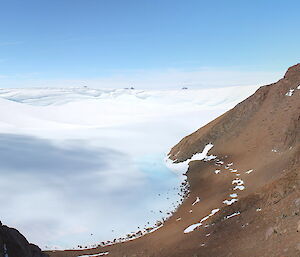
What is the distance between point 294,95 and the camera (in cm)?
4141

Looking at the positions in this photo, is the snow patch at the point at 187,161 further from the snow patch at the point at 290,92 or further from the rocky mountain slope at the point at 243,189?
the snow patch at the point at 290,92

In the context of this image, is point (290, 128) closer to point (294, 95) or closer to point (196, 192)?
point (294, 95)

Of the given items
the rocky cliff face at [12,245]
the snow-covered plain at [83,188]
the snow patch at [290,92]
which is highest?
the snow patch at [290,92]

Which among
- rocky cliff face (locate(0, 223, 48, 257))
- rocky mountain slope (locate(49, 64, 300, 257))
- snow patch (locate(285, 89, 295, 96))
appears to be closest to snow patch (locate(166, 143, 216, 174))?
rocky mountain slope (locate(49, 64, 300, 257))

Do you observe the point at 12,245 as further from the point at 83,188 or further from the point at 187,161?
the point at 187,161

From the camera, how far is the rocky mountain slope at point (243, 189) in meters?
14.5

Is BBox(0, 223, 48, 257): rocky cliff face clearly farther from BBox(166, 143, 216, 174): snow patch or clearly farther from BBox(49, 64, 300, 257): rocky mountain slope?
BBox(166, 143, 216, 174): snow patch

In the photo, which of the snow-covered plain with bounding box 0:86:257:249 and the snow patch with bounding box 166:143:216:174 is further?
the snow patch with bounding box 166:143:216:174

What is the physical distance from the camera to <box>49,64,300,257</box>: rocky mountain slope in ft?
47.5

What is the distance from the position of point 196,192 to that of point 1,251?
2314 cm

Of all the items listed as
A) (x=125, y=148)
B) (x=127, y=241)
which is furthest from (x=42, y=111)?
(x=127, y=241)

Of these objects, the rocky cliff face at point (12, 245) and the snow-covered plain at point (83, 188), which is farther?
the snow-covered plain at point (83, 188)

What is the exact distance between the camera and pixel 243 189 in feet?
87.8

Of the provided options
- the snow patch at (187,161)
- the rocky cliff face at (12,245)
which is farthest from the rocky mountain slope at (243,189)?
the rocky cliff face at (12,245)
